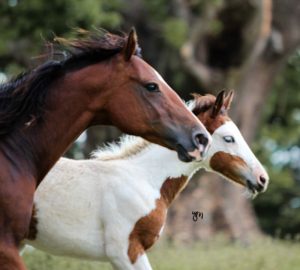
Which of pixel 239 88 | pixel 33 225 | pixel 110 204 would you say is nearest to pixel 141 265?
pixel 110 204

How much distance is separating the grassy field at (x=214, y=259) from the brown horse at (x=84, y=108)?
427 centimetres

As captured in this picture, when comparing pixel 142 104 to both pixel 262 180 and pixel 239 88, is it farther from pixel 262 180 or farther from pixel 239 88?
pixel 239 88

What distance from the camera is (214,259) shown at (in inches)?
508

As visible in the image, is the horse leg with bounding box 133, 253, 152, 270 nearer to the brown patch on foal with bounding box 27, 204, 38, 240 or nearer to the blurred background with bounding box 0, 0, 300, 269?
the brown patch on foal with bounding box 27, 204, 38, 240

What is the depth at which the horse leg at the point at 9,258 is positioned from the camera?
5.47 metres

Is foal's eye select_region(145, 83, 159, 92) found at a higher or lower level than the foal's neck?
higher

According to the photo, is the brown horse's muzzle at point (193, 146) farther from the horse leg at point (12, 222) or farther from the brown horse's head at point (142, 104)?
the horse leg at point (12, 222)

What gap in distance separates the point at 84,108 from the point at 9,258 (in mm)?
1064

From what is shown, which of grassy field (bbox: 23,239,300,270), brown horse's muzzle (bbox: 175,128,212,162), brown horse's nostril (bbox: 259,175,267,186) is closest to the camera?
brown horse's muzzle (bbox: 175,128,212,162)

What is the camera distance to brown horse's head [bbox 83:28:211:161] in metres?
5.80

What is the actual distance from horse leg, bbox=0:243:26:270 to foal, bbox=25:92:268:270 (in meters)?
2.28

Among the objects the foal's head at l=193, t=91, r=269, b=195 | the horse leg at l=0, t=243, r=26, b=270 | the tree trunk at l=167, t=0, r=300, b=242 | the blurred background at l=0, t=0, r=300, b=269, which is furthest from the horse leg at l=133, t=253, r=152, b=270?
the tree trunk at l=167, t=0, r=300, b=242

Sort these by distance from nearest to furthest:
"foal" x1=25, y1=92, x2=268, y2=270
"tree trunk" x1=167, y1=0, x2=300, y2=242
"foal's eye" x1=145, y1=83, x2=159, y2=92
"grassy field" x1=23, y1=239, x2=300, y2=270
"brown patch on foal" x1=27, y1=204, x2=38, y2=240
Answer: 1. "foal's eye" x1=145, y1=83, x2=159, y2=92
2. "brown patch on foal" x1=27, y1=204, x2=38, y2=240
3. "foal" x1=25, y1=92, x2=268, y2=270
4. "grassy field" x1=23, y1=239, x2=300, y2=270
5. "tree trunk" x1=167, y1=0, x2=300, y2=242

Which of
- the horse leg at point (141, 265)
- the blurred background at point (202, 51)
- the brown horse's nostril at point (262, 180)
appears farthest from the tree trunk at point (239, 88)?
the horse leg at point (141, 265)
